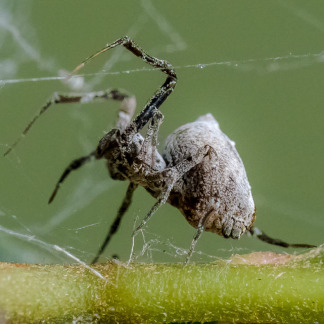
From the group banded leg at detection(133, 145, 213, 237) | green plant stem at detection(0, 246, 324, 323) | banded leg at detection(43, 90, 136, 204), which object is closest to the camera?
green plant stem at detection(0, 246, 324, 323)

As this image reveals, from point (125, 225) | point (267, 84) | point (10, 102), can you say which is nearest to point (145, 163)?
point (125, 225)

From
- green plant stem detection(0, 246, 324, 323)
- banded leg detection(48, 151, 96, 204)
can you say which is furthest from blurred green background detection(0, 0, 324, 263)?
green plant stem detection(0, 246, 324, 323)

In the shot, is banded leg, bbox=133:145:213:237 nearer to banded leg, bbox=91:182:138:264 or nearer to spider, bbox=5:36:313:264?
spider, bbox=5:36:313:264

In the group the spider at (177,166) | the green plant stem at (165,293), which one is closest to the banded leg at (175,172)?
the spider at (177,166)

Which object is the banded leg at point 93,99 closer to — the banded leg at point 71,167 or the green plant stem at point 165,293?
the banded leg at point 71,167

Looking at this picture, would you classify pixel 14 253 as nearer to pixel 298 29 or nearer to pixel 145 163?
pixel 145 163
